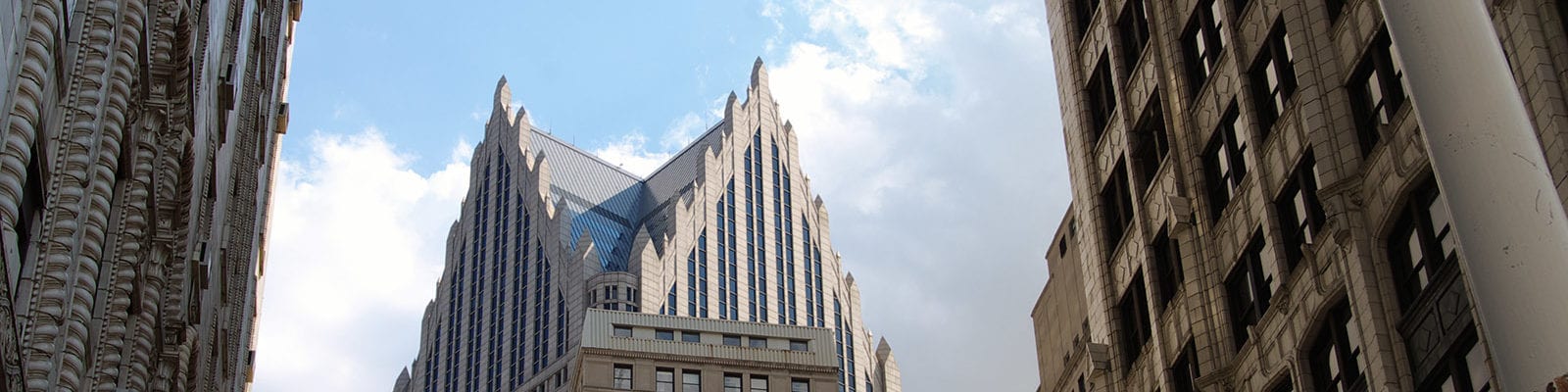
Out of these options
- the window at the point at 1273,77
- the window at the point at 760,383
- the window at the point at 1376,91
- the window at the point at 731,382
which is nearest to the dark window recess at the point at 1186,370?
the window at the point at 1273,77

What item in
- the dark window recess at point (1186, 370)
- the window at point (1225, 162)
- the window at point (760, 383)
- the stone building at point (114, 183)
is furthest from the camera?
the window at point (760, 383)

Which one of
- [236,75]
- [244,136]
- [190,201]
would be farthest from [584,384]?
[190,201]

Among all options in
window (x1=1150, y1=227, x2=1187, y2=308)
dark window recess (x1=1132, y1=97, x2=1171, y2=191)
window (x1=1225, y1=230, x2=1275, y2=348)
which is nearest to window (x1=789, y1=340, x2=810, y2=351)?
dark window recess (x1=1132, y1=97, x2=1171, y2=191)

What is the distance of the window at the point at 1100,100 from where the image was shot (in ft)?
145

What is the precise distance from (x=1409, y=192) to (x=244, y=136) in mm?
30511

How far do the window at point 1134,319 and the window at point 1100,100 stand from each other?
4557 millimetres

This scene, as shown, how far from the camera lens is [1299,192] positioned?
3219 centimetres

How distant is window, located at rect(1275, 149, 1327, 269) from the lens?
31.3 meters

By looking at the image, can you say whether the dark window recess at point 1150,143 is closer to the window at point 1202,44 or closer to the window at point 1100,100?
the window at point 1202,44

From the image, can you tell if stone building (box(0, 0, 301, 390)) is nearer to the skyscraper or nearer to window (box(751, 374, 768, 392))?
window (box(751, 374, 768, 392))

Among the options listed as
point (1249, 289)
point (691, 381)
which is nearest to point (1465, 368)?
point (1249, 289)

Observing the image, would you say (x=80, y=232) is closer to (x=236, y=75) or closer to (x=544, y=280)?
(x=236, y=75)

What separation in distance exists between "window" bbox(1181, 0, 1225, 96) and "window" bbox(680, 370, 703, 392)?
176 feet

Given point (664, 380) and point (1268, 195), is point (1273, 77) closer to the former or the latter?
point (1268, 195)
